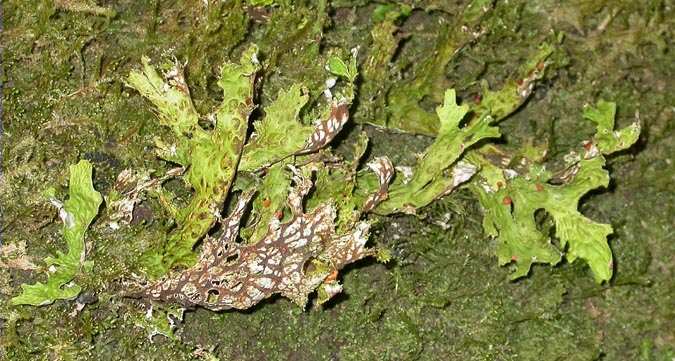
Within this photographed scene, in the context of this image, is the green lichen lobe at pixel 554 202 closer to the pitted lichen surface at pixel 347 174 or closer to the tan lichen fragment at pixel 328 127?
the pitted lichen surface at pixel 347 174

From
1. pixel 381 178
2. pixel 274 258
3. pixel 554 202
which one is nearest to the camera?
pixel 274 258

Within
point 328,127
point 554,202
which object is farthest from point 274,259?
point 554,202

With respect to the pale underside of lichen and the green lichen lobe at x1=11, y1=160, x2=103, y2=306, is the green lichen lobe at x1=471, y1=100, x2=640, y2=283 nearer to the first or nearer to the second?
the pale underside of lichen

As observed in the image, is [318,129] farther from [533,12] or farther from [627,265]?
[627,265]

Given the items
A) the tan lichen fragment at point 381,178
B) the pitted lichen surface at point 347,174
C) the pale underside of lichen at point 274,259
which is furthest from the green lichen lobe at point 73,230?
the tan lichen fragment at point 381,178

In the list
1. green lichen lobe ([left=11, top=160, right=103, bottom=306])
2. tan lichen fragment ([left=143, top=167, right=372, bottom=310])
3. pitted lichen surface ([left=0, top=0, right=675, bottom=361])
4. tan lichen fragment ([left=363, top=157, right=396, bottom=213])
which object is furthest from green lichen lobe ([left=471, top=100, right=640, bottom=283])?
green lichen lobe ([left=11, top=160, right=103, bottom=306])

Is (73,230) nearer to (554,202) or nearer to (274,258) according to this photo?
(274,258)

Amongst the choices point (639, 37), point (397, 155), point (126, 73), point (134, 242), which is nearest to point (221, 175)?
point (134, 242)

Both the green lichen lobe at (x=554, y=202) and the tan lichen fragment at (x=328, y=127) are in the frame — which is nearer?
the tan lichen fragment at (x=328, y=127)
